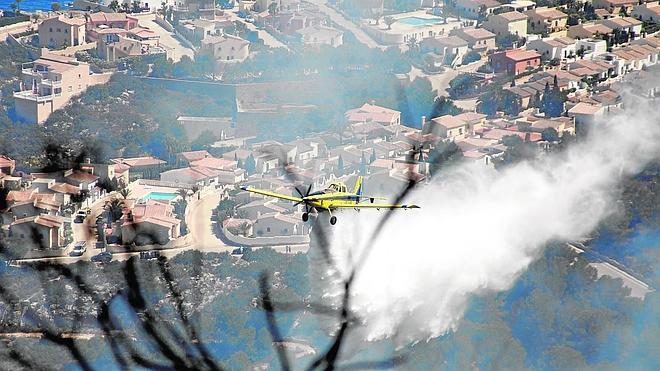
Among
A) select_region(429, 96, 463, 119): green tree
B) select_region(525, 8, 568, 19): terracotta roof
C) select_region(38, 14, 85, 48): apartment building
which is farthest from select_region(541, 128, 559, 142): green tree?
select_region(38, 14, 85, 48): apartment building

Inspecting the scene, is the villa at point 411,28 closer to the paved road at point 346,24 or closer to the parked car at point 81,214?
the paved road at point 346,24

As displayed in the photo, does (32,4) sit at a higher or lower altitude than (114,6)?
lower

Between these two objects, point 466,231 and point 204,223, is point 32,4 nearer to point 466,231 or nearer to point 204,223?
point 204,223

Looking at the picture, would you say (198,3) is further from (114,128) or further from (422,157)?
(422,157)

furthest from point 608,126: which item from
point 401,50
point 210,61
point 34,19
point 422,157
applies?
point 34,19

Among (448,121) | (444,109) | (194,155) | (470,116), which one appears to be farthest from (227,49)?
(448,121)

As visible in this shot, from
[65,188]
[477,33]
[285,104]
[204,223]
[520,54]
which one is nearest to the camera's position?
[204,223]

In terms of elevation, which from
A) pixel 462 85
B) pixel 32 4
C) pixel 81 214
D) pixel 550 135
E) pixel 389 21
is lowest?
pixel 32 4
